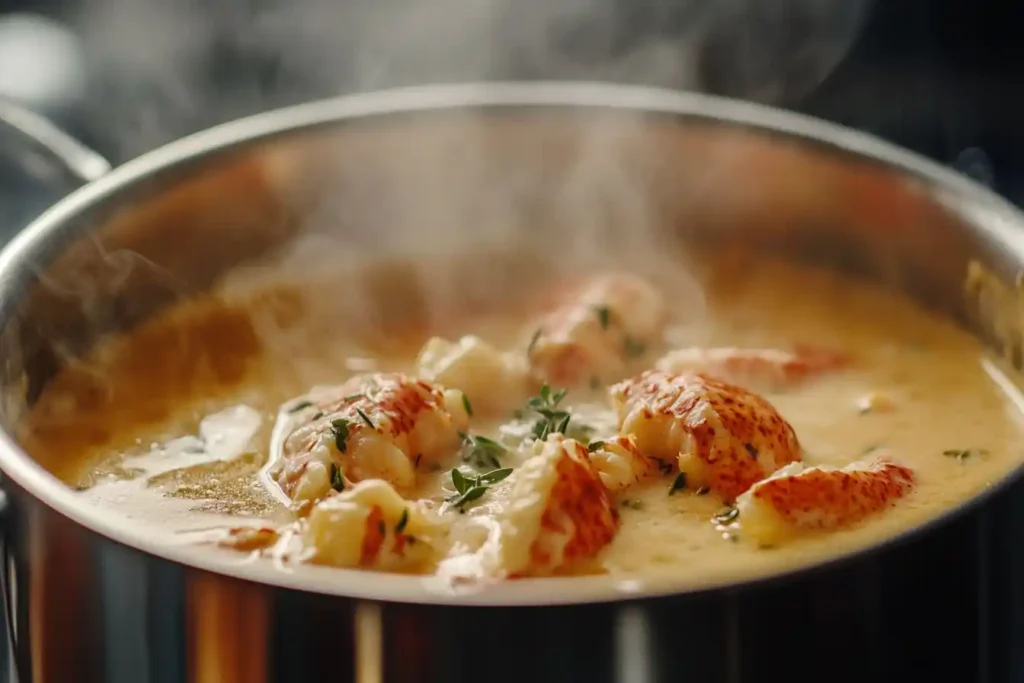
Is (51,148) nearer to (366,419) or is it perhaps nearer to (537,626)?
(366,419)

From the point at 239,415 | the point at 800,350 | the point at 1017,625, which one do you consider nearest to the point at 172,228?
the point at 239,415

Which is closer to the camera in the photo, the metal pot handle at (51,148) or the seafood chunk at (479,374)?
the seafood chunk at (479,374)

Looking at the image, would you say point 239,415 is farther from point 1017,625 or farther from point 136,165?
point 1017,625

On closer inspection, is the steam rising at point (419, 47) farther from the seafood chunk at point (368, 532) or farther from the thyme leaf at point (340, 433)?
the seafood chunk at point (368, 532)

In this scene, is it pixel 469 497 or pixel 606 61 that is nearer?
pixel 469 497

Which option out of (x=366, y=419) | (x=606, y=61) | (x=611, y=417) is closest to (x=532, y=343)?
(x=611, y=417)

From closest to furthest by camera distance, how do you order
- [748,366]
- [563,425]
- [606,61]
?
[563,425]
[748,366]
[606,61]

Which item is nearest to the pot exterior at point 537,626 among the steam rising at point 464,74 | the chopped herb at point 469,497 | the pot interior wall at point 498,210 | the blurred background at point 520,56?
the chopped herb at point 469,497
